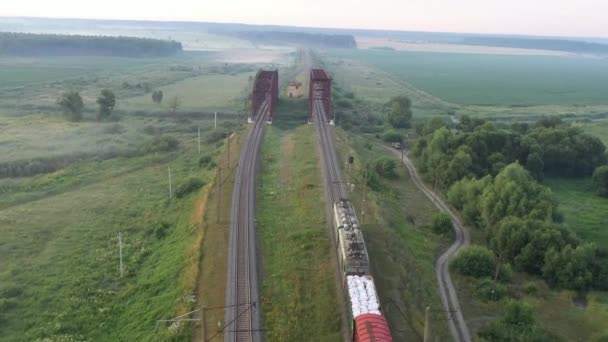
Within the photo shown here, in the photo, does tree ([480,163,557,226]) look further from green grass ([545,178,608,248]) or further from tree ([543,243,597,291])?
green grass ([545,178,608,248])

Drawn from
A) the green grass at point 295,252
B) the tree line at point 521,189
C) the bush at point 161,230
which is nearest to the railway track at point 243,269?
the green grass at point 295,252

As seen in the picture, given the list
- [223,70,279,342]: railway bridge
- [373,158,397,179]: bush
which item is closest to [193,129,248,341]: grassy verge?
[223,70,279,342]: railway bridge

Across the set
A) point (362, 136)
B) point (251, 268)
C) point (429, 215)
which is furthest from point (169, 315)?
point (362, 136)

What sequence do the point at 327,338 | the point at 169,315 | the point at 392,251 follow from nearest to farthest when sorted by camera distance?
the point at 327,338 < the point at 169,315 < the point at 392,251

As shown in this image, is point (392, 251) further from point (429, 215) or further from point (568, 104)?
point (568, 104)

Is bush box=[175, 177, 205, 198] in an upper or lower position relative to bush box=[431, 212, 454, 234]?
upper

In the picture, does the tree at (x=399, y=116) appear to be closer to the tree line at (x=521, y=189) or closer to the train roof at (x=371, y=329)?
the tree line at (x=521, y=189)

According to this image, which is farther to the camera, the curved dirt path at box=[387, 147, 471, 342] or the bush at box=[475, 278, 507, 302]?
the bush at box=[475, 278, 507, 302]
